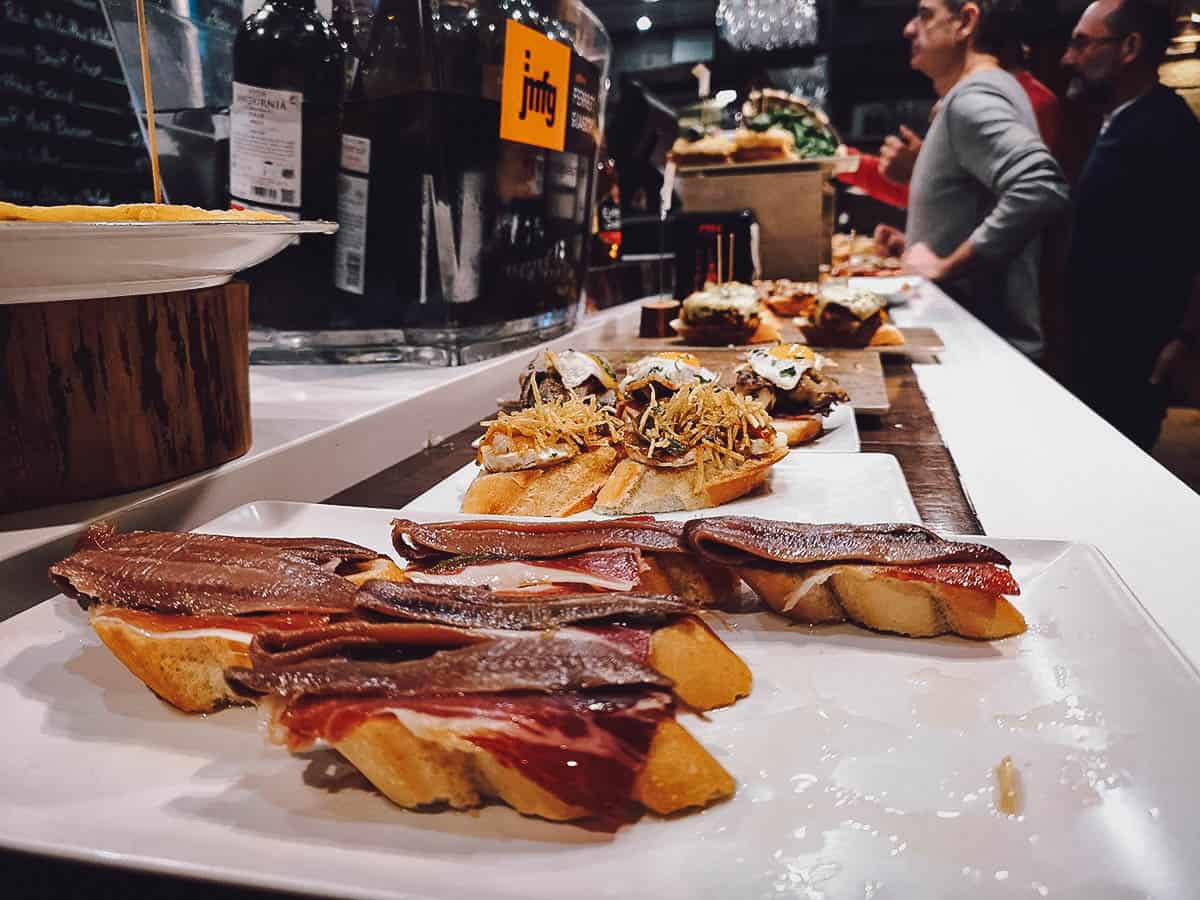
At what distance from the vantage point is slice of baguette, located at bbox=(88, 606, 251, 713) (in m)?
0.72

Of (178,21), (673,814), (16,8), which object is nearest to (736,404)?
(673,814)

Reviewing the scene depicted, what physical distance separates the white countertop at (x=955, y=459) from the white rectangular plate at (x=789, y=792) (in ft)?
0.63

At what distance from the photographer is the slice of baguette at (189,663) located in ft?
2.36

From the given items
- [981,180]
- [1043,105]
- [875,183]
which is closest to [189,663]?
[981,180]

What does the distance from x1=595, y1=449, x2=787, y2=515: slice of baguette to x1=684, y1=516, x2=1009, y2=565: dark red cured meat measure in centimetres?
35

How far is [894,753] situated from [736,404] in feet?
2.79

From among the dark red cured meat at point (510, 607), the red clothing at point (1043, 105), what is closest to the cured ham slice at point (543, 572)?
the dark red cured meat at point (510, 607)

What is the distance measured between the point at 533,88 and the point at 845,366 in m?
1.05

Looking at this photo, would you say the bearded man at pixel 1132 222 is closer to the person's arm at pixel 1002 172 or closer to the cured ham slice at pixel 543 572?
the person's arm at pixel 1002 172

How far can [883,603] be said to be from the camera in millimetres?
860

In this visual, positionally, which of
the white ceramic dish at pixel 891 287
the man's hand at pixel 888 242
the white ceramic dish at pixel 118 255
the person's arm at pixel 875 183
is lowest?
the white ceramic dish at pixel 118 255

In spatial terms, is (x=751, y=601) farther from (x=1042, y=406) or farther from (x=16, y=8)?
(x=16, y=8)

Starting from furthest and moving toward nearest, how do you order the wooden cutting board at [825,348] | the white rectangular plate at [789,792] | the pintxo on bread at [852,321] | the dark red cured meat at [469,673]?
the pintxo on bread at [852,321], the wooden cutting board at [825,348], the dark red cured meat at [469,673], the white rectangular plate at [789,792]

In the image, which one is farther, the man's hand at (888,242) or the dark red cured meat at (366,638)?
the man's hand at (888,242)
